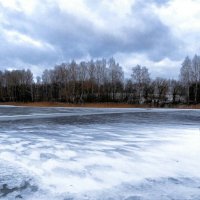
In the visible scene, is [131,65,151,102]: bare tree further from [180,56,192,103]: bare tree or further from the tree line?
[180,56,192,103]: bare tree

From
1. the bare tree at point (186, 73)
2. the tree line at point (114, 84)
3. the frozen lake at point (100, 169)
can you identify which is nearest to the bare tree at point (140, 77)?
the tree line at point (114, 84)

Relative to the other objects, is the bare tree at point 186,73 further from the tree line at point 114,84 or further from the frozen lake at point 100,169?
the frozen lake at point 100,169

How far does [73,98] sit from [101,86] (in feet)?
22.8

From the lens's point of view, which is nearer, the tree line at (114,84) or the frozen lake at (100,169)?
the frozen lake at (100,169)

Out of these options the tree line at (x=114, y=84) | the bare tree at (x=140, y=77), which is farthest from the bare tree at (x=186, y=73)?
the bare tree at (x=140, y=77)

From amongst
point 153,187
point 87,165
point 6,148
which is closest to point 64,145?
point 6,148

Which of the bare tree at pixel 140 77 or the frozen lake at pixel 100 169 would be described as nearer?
the frozen lake at pixel 100 169

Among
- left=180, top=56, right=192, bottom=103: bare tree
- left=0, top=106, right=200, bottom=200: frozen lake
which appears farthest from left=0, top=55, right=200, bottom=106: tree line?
left=0, top=106, right=200, bottom=200: frozen lake

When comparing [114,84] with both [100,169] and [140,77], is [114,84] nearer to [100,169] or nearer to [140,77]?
[140,77]

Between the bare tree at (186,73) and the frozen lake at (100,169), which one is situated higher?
the bare tree at (186,73)

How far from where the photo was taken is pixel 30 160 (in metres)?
6.05

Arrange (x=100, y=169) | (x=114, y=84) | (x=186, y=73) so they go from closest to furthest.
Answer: (x=100, y=169), (x=186, y=73), (x=114, y=84)

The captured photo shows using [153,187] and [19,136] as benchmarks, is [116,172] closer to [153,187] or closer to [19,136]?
[153,187]

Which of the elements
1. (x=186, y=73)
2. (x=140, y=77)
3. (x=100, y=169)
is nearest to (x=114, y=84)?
(x=140, y=77)
